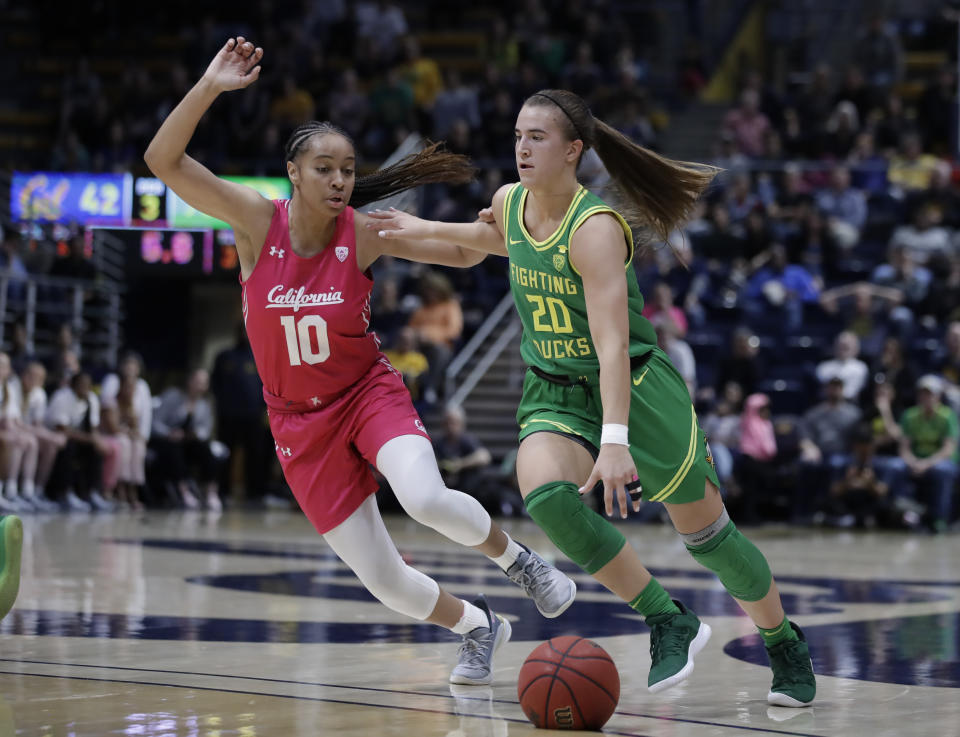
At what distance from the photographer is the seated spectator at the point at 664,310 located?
13.7 metres

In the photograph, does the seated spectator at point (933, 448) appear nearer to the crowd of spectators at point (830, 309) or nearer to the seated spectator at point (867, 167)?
the crowd of spectators at point (830, 309)

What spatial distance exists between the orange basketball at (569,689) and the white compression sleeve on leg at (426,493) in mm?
561

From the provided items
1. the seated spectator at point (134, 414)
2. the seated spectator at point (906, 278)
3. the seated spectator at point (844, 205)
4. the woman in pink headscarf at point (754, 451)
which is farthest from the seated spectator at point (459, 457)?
the seated spectator at point (844, 205)

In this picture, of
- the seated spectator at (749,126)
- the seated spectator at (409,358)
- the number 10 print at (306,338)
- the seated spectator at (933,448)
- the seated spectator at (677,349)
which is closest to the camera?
the number 10 print at (306,338)

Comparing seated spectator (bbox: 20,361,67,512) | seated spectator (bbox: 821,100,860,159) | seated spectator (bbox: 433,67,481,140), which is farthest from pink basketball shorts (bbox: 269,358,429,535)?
seated spectator (bbox: 433,67,481,140)

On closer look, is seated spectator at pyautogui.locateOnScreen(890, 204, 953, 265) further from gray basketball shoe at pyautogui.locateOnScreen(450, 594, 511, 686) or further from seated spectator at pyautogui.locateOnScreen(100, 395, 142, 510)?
gray basketball shoe at pyautogui.locateOnScreen(450, 594, 511, 686)

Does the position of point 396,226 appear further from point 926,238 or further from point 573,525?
point 926,238

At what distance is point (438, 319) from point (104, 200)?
4.68 m

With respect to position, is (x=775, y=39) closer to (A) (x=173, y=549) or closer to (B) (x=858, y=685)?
(A) (x=173, y=549)

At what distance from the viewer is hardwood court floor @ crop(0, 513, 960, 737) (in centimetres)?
413

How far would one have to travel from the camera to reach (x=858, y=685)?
16.1ft

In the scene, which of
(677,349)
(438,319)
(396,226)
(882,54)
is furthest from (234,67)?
(882,54)

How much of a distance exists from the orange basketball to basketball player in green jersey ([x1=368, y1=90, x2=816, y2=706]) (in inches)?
11.3

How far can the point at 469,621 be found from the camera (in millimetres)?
4973
